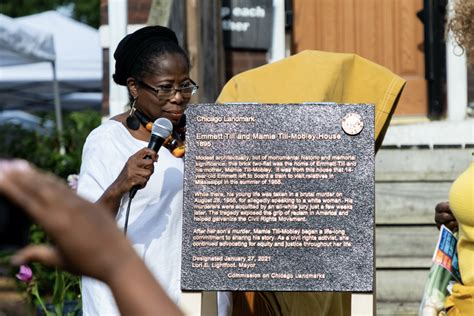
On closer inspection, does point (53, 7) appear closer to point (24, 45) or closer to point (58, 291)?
point (24, 45)

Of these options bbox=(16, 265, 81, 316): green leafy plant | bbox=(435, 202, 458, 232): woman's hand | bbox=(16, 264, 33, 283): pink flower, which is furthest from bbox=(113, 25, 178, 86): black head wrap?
bbox=(16, 264, 33, 283): pink flower

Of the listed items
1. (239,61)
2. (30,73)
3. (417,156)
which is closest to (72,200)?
(417,156)

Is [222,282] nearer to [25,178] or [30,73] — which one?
[25,178]

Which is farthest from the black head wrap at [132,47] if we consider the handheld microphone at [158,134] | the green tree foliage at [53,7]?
the green tree foliage at [53,7]

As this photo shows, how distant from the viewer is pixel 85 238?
1.33m

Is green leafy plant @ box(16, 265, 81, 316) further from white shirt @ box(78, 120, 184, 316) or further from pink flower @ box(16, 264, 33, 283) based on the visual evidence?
white shirt @ box(78, 120, 184, 316)

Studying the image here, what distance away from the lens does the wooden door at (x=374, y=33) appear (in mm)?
9734

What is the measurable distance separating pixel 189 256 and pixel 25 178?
2868 mm

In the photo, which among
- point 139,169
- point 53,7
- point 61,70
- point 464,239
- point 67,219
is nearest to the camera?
point 67,219

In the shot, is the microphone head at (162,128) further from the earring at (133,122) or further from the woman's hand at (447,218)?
the woman's hand at (447,218)

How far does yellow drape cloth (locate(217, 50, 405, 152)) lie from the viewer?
192 inches

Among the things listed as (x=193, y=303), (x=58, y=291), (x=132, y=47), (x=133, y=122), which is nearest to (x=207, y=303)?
(x=193, y=303)

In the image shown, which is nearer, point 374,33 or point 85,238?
point 85,238

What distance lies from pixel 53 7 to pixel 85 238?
2993cm
